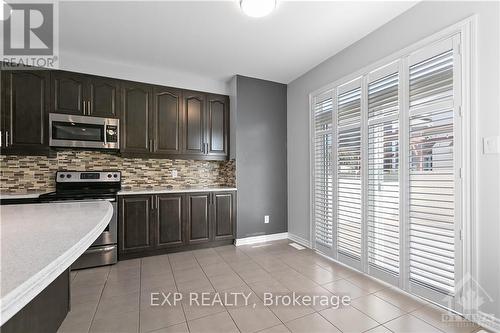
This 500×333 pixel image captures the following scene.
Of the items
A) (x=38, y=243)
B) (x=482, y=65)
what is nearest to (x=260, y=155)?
(x=482, y=65)

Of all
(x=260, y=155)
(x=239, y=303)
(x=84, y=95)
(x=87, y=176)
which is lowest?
(x=239, y=303)

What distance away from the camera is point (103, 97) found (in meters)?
3.32

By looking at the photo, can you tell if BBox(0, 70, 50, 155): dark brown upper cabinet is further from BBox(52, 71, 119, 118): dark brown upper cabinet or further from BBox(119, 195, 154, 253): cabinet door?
BBox(119, 195, 154, 253): cabinet door

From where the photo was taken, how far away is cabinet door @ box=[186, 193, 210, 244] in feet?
11.6

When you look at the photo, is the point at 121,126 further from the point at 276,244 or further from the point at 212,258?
the point at 276,244

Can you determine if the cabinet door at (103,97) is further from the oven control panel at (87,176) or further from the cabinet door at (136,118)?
the oven control panel at (87,176)

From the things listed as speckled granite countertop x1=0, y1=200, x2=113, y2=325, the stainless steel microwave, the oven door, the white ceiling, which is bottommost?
the oven door

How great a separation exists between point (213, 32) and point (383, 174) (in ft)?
7.65

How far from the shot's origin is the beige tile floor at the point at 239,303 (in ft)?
5.98

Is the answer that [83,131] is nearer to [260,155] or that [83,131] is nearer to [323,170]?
[260,155]

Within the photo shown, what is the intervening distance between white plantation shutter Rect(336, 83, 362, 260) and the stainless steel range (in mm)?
2805

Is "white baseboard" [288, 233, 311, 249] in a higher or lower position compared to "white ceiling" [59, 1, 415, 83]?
lower

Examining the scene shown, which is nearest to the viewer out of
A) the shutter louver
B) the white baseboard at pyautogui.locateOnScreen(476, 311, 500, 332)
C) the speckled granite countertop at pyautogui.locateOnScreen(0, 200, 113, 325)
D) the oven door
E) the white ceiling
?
the speckled granite countertop at pyautogui.locateOnScreen(0, 200, 113, 325)

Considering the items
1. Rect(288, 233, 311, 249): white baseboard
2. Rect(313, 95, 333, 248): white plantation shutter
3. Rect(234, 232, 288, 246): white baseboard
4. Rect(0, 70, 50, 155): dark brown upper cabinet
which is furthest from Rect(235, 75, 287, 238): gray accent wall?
Rect(0, 70, 50, 155): dark brown upper cabinet
